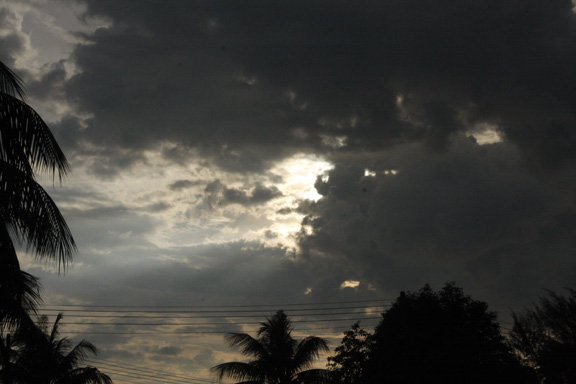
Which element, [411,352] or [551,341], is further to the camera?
[551,341]

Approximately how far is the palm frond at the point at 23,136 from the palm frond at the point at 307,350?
25032mm

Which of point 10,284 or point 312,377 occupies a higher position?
point 10,284

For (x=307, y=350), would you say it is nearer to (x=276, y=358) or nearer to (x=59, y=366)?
(x=276, y=358)

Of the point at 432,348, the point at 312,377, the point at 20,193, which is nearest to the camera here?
the point at 20,193

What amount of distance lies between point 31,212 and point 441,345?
19.2 m

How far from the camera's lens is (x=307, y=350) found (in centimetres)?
3092

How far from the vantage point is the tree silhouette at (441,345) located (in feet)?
70.1

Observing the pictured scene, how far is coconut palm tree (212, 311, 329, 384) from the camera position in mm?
29656

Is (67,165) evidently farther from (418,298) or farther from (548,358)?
(548,358)

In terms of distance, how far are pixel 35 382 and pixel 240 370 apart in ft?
37.5

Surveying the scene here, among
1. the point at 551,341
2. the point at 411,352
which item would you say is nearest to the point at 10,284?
the point at 411,352

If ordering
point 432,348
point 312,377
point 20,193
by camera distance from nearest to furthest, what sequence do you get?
point 20,193
point 432,348
point 312,377

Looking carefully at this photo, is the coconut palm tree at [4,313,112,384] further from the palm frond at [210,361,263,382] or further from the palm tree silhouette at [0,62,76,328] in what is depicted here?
the palm tree silhouette at [0,62,76,328]

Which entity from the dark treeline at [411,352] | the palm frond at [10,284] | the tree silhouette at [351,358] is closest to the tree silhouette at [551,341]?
the dark treeline at [411,352]
